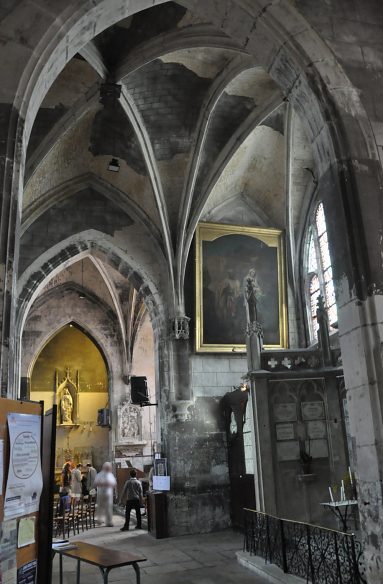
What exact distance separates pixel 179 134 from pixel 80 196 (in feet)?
10.2

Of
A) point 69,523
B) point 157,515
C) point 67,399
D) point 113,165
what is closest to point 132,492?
point 157,515

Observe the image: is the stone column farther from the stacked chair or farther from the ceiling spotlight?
the ceiling spotlight

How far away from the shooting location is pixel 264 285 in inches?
514

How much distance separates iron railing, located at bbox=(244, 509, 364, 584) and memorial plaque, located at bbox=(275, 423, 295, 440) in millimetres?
1377

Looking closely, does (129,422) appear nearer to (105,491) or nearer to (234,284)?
(105,491)

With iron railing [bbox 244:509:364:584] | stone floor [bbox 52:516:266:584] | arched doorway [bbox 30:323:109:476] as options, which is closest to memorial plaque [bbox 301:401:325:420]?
iron railing [bbox 244:509:364:584]

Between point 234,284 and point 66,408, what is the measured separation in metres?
11.6

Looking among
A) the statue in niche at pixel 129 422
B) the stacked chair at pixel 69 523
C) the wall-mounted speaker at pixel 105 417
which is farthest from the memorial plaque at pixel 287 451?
the wall-mounted speaker at pixel 105 417

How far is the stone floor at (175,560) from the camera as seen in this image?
6.98 meters

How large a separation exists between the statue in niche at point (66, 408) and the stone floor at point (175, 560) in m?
9.68

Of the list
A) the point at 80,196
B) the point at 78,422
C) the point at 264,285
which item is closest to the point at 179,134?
the point at 80,196

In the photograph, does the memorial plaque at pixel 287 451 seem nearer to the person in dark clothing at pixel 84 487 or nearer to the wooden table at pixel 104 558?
the wooden table at pixel 104 558

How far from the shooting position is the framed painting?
41.4 feet

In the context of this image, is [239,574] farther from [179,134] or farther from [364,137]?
[179,134]
